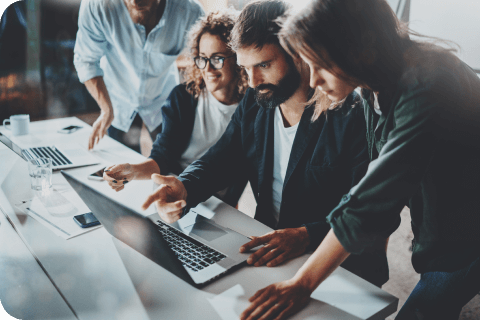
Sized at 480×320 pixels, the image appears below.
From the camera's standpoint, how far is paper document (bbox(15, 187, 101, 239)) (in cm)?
99

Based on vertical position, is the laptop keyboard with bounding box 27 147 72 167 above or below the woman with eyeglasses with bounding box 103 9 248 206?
below

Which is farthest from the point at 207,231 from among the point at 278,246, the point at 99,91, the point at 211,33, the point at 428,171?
the point at 99,91

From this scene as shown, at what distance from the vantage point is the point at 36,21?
2.12 m

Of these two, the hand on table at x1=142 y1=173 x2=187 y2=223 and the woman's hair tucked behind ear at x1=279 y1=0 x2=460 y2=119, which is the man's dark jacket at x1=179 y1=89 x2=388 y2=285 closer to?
the hand on table at x1=142 y1=173 x2=187 y2=223

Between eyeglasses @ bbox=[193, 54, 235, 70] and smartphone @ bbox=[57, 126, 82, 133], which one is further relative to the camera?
smartphone @ bbox=[57, 126, 82, 133]

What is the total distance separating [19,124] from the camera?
1.73 meters

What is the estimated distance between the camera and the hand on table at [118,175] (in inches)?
47.4

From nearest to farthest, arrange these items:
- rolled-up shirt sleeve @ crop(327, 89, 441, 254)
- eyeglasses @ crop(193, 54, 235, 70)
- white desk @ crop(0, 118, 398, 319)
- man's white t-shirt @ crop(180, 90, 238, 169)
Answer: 1. rolled-up shirt sleeve @ crop(327, 89, 441, 254)
2. white desk @ crop(0, 118, 398, 319)
3. eyeglasses @ crop(193, 54, 235, 70)
4. man's white t-shirt @ crop(180, 90, 238, 169)

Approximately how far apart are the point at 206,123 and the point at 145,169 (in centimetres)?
38

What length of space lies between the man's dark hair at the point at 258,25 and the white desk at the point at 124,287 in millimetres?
562

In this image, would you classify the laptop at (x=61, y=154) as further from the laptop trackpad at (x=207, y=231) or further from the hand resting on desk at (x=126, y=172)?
the laptop trackpad at (x=207, y=231)

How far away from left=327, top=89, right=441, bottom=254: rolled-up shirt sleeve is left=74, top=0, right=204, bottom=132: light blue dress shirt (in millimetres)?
1466

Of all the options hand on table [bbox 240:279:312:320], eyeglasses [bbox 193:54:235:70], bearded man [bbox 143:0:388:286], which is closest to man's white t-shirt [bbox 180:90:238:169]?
eyeglasses [bbox 193:54:235:70]

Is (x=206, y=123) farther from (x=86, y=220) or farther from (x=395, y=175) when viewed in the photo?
(x=395, y=175)
